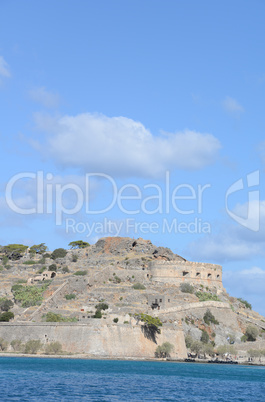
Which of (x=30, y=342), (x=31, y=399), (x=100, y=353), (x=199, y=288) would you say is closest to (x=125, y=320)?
(x=100, y=353)

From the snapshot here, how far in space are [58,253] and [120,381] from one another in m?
69.2

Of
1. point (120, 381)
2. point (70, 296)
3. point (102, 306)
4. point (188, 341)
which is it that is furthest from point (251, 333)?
point (120, 381)

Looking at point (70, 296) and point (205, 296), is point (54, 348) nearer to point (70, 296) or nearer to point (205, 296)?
point (70, 296)

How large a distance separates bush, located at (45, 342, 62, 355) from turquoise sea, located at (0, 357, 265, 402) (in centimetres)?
126

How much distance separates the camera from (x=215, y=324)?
91.3 metres

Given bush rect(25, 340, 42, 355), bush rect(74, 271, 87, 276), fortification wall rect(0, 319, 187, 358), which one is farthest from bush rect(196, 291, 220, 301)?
bush rect(25, 340, 42, 355)

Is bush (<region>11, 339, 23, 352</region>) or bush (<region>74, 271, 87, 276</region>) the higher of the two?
bush (<region>74, 271, 87, 276</region>)

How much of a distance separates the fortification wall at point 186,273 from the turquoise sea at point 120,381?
2788cm

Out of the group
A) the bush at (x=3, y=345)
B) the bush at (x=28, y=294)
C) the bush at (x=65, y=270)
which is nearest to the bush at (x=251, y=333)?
the bush at (x=65, y=270)

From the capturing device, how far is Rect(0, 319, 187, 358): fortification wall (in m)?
75.5

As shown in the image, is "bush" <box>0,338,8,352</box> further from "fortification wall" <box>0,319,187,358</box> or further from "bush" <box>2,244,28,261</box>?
"bush" <box>2,244,28,261</box>

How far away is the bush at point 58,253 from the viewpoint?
12275 cm

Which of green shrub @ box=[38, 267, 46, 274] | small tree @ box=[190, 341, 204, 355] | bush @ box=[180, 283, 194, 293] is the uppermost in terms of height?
green shrub @ box=[38, 267, 46, 274]

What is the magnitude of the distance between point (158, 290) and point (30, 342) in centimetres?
2623
